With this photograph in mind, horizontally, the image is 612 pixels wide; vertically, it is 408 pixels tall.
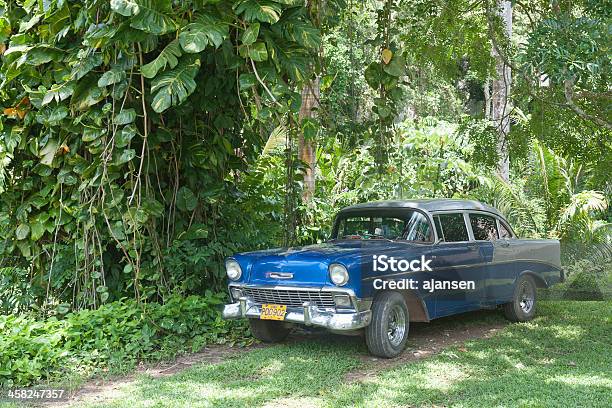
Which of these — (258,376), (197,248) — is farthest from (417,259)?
(197,248)

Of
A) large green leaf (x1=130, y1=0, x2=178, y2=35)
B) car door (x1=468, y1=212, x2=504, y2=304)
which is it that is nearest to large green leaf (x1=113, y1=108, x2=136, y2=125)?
large green leaf (x1=130, y1=0, x2=178, y2=35)

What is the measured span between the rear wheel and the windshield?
48.6 inches

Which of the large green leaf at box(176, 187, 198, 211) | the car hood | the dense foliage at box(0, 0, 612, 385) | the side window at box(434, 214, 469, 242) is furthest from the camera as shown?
the large green leaf at box(176, 187, 198, 211)

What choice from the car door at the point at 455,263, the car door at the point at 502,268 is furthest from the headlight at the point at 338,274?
the car door at the point at 502,268

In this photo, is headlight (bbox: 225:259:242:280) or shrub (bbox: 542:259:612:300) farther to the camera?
shrub (bbox: 542:259:612:300)

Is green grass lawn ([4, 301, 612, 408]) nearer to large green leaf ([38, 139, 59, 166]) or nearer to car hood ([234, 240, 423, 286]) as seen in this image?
car hood ([234, 240, 423, 286])

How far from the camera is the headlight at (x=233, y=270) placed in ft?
22.5

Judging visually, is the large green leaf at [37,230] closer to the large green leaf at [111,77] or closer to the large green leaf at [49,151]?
the large green leaf at [49,151]

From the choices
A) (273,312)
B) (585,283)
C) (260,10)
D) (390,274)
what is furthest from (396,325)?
(585,283)

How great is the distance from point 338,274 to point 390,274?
0.60 m

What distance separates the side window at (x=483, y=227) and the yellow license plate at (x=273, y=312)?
99.0 inches

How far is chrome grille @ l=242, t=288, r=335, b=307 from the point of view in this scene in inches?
248

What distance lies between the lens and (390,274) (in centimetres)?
648

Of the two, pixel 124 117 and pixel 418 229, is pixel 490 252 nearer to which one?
pixel 418 229
